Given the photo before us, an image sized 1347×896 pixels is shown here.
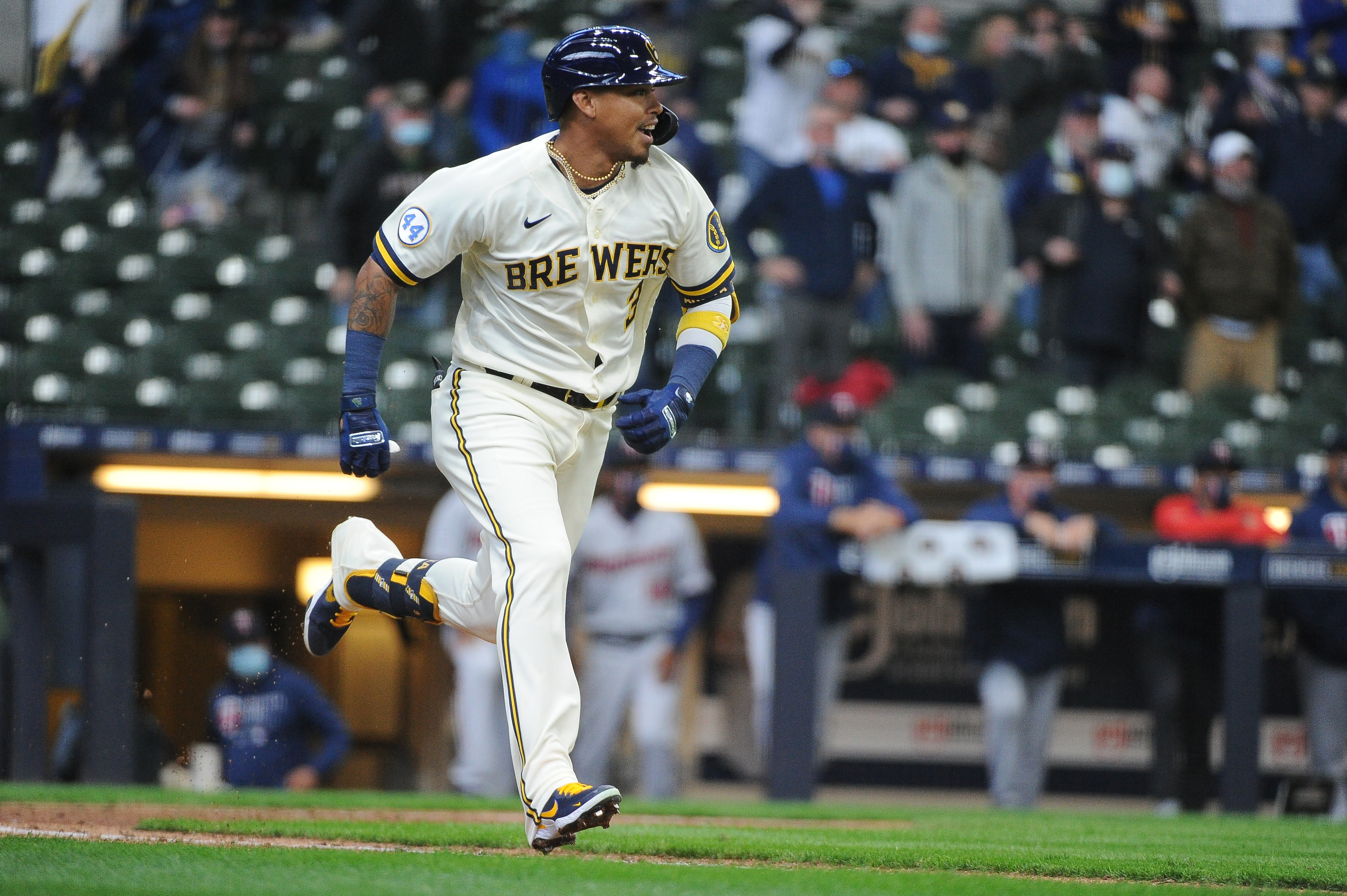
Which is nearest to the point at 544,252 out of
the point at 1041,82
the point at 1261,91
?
the point at 1041,82

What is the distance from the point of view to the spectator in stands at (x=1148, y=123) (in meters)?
10.4

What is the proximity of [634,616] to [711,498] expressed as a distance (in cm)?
116

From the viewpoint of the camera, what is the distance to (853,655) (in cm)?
855

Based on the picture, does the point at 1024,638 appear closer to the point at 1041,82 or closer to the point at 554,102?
the point at 554,102

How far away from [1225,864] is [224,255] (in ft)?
23.7

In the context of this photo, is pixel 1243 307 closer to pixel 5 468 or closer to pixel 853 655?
pixel 853 655

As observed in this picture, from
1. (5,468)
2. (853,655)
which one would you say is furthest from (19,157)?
(853,655)

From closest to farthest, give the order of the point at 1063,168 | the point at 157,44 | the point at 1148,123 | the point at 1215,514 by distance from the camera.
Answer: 1. the point at 1215,514
2. the point at 1063,168
3. the point at 157,44
4. the point at 1148,123

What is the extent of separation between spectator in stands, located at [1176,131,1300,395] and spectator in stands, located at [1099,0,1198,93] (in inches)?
71.1

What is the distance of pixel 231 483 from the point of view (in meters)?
8.38

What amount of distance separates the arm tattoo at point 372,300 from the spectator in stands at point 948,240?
5.48 meters

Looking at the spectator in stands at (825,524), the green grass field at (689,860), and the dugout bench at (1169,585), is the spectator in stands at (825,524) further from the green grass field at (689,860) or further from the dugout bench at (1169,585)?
the green grass field at (689,860)

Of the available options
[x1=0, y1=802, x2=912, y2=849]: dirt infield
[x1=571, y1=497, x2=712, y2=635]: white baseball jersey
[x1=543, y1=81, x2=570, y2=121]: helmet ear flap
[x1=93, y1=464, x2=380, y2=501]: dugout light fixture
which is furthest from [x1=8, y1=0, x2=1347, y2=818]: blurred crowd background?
[x1=543, y1=81, x2=570, y2=121]: helmet ear flap

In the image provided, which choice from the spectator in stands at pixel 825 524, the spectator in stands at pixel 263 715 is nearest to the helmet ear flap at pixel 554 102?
the spectator in stands at pixel 825 524
